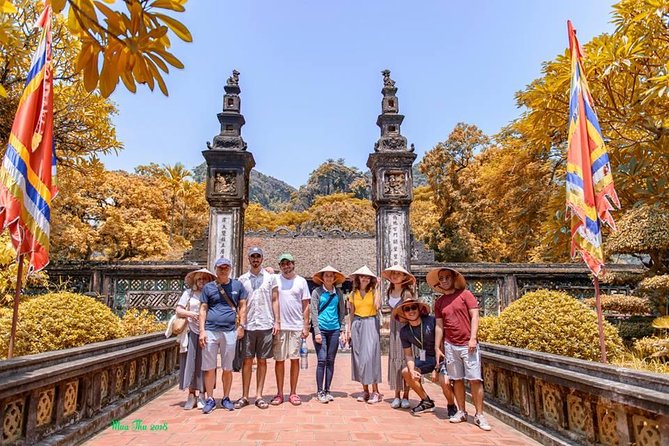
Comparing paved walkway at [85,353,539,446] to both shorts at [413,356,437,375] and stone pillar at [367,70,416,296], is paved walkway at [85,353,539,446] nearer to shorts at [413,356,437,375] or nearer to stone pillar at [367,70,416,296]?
shorts at [413,356,437,375]

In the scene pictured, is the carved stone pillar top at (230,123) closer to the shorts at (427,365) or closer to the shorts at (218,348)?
the shorts at (218,348)

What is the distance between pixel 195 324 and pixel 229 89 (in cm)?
633

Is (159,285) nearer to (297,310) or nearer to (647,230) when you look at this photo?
(297,310)

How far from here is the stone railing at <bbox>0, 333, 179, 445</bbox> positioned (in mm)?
3373

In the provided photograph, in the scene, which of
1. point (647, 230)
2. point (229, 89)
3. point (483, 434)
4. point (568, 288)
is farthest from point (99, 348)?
point (568, 288)

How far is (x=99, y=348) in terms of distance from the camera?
16.2ft

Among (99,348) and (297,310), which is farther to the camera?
(297,310)

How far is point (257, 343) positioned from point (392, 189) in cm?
556

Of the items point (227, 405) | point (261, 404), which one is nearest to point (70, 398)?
point (227, 405)

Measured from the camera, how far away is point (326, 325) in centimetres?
598

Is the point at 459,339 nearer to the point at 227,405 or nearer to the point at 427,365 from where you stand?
the point at 427,365

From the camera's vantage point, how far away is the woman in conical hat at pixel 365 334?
19.2 ft

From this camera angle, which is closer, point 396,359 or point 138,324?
point 396,359

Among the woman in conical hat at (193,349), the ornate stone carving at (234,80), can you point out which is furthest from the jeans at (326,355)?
the ornate stone carving at (234,80)
